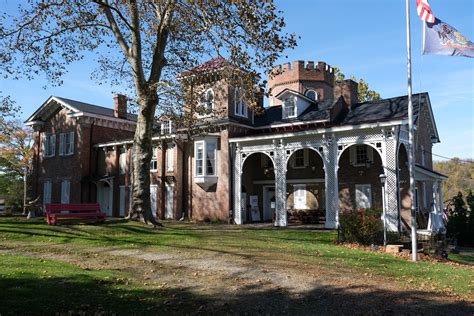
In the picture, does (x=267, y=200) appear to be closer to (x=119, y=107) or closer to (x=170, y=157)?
(x=170, y=157)

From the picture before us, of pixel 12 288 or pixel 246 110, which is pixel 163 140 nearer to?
pixel 246 110

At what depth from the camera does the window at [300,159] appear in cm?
2723

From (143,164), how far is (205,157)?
933cm

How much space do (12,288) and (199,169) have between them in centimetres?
2064

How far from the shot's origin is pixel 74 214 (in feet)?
59.9

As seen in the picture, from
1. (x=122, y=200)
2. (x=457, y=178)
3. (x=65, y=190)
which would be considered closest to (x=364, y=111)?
(x=122, y=200)

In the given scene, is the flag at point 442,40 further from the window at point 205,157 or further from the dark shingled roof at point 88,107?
the dark shingled roof at point 88,107

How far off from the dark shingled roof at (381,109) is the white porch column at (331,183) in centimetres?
195

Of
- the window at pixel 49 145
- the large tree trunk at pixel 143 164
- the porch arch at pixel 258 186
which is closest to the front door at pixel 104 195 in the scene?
the window at pixel 49 145

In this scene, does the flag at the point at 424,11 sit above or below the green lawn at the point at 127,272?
above

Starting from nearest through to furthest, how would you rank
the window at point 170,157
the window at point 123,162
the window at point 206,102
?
the window at point 206,102 < the window at point 170,157 < the window at point 123,162

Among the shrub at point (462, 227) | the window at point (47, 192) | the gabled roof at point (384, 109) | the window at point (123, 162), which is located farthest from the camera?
the window at point (47, 192)

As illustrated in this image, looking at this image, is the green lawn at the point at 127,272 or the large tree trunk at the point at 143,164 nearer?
the green lawn at the point at 127,272

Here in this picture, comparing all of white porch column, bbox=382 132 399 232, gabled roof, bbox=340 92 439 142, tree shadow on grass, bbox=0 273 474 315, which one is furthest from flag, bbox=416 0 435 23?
gabled roof, bbox=340 92 439 142
